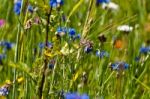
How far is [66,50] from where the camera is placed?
1.68 m

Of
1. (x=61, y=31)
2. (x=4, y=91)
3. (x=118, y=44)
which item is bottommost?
(x=4, y=91)

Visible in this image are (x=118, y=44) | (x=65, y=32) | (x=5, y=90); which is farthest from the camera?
(x=118, y=44)

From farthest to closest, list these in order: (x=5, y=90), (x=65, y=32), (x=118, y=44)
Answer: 1. (x=118, y=44)
2. (x=65, y=32)
3. (x=5, y=90)

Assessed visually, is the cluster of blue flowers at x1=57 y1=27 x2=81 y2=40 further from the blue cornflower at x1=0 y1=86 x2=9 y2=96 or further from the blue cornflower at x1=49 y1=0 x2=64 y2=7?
the blue cornflower at x1=0 y1=86 x2=9 y2=96

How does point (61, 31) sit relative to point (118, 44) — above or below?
below

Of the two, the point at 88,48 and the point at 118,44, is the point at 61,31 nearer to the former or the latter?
the point at 88,48

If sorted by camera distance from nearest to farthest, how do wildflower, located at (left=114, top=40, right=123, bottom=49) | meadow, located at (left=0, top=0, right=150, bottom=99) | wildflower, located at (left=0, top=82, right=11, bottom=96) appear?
meadow, located at (left=0, top=0, right=150, bottom=99) < wildflower, located at (left=0, top=82, right=11, bottom=96) < wildflower, located at (left=114, top=40, right=123, bottom=49)

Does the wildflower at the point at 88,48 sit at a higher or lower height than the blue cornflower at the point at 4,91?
higher

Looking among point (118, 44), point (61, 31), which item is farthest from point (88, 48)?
point (118, 44)

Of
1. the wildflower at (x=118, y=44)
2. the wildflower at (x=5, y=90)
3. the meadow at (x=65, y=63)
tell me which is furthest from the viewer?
the wildflower at (x=118, y=44)

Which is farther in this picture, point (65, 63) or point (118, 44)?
point (118, 44)

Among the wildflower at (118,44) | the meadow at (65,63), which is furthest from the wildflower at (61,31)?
the wildflower at (118,44)

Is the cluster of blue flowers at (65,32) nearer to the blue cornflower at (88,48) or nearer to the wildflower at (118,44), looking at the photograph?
the blue cornflower at (88,48)

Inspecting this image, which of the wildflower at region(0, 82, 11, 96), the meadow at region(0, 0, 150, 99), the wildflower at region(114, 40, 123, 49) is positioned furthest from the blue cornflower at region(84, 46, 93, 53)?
the wildflower at region(114, 40, 123, 49)
